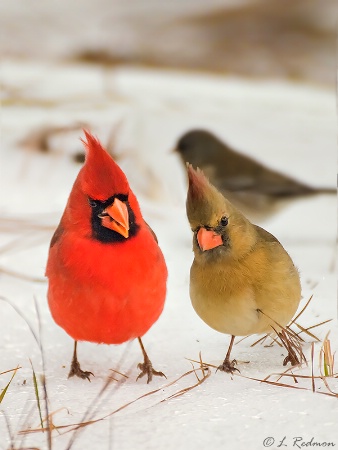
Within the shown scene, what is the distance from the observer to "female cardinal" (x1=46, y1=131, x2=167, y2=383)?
1.32m

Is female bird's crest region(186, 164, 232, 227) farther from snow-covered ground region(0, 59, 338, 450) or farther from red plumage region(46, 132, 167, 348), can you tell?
snow-covered ground region(0, 59, 338, 450)

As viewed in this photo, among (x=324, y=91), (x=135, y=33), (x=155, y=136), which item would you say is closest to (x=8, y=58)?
(x=135, y=33)

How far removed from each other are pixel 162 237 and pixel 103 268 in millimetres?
703

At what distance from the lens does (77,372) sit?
1.50 m

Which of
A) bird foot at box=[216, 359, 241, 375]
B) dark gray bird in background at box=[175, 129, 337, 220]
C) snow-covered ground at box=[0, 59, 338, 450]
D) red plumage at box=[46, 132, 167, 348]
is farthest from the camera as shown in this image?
dark gray bird in background at box=[175, 129, 337, 220]

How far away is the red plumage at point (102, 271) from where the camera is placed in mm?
1344

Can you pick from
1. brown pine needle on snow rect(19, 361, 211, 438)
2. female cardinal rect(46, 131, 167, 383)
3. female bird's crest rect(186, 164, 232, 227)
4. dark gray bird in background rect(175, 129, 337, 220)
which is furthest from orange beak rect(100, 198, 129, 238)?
dark gray bird in background rect(175, 129, 337, 220)

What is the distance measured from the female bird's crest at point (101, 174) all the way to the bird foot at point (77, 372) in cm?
38

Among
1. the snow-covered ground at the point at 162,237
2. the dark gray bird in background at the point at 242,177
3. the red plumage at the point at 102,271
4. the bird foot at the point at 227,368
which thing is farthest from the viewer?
the dark gray bird in background at the point at 242,177

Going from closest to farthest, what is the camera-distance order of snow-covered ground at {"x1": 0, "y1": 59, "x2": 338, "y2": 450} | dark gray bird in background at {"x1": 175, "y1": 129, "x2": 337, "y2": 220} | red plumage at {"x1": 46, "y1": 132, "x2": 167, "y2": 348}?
snow-covered ground at {"x1": 0, "y1": 59, "x2": 338, "y2": 450}, red plumage at {"x1": 46, "y1": 132, "x2": 167, "y2": 348}, dark gray bird in background at {"x1": 175, "y1": 129, "x2": 337, "y2": 220}

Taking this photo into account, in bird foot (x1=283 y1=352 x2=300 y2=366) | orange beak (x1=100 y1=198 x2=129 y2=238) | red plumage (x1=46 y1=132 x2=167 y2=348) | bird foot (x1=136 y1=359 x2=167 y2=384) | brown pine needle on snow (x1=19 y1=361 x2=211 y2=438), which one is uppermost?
orange beak (x1=100 y1=198 x2=129 y2=238)

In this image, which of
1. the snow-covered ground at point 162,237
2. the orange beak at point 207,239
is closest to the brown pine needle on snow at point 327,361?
the snow-covered ground at point 162,237

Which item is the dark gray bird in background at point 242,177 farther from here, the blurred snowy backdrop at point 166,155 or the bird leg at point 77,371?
the bird leg at point 77,371

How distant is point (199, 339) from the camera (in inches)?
63.4
